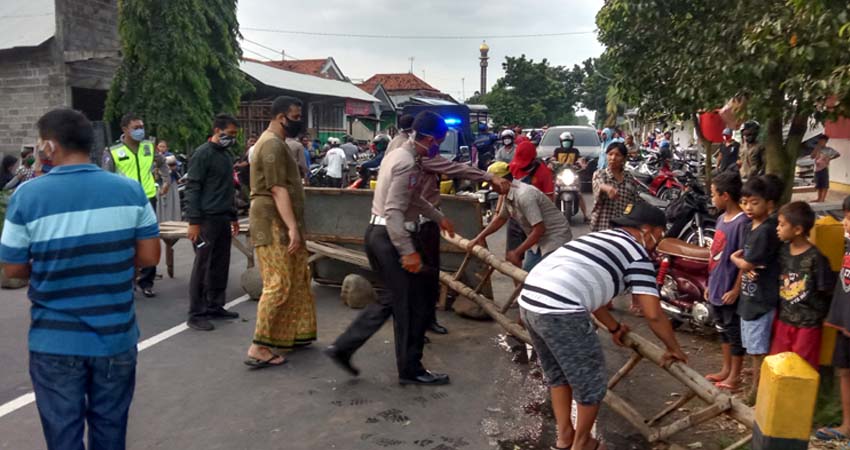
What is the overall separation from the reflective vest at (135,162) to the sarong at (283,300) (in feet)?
9.41

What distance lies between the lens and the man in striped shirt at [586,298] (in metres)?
3.31

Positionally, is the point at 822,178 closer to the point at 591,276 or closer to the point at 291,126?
the point at 291,126

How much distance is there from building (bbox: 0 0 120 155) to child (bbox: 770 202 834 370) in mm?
15784

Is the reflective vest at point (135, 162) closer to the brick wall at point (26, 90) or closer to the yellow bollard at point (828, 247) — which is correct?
the yellow bollard at point (828, 247)

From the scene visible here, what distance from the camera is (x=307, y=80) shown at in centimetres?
2567

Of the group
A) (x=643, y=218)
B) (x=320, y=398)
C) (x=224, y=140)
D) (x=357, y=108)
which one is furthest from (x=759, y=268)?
(x=357, y=108)

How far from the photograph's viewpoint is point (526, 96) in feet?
146

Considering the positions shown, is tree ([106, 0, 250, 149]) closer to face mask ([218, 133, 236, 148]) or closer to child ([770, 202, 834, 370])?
face mask ([218, 133, 236, 148])

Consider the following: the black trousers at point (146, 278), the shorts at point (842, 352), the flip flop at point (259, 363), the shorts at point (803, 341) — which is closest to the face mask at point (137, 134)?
the black trousers at point (146, 278)

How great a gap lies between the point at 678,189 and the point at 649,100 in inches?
241

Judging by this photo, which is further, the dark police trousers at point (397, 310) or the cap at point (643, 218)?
the dark police trousers at point (397, 310)

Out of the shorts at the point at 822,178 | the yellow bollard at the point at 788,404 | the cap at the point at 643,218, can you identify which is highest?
the cap at the point at 643,218

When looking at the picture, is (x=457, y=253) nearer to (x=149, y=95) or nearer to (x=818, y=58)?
(x=818, y=58)

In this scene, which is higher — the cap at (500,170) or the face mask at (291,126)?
the face mask at (291,126)
